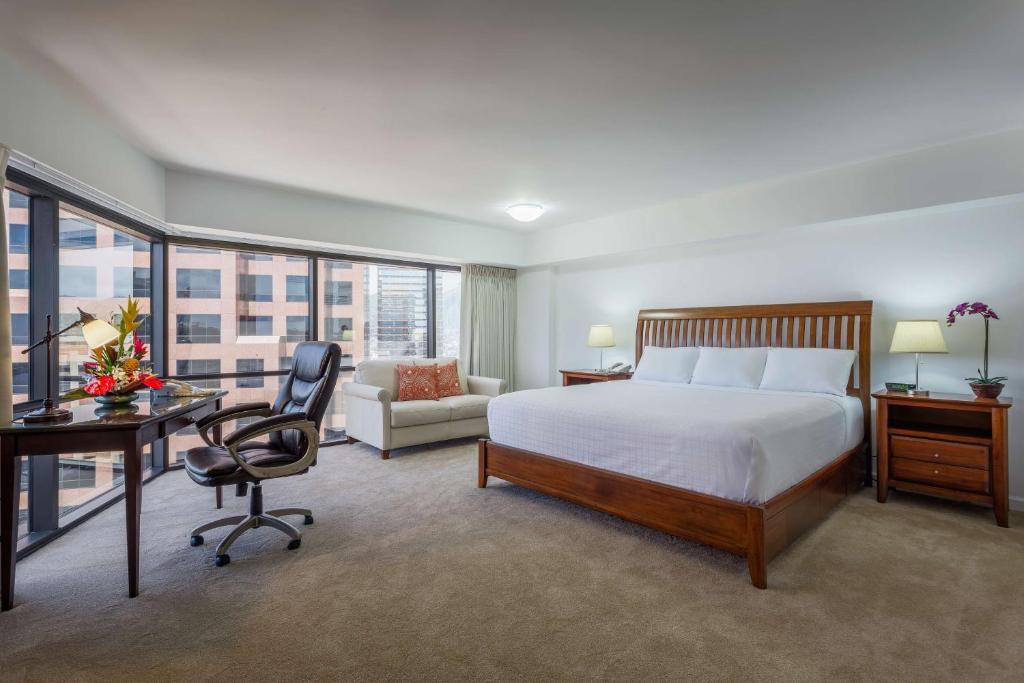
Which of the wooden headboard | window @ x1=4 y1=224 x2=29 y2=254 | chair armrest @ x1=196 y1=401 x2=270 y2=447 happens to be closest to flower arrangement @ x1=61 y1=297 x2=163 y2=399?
chair armrest @ x1=196 y1=401 x2=270 y2=447

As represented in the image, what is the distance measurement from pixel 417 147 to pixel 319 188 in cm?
146

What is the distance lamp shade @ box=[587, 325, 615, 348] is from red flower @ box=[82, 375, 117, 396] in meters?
4.22

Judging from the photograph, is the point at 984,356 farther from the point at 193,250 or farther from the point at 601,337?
the point at 193,250

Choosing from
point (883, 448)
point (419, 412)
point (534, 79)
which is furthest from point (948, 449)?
point (419, 412)

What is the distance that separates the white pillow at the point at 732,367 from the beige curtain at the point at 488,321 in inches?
111

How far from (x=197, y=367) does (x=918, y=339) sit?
5797 millimetres

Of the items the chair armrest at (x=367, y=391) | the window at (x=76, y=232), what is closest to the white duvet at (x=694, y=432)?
the chair armrest at (x=367, y=391)

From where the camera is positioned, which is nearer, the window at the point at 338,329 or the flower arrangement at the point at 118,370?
the flower arrangement at the point at 118,370

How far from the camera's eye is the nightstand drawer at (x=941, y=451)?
10.2ft

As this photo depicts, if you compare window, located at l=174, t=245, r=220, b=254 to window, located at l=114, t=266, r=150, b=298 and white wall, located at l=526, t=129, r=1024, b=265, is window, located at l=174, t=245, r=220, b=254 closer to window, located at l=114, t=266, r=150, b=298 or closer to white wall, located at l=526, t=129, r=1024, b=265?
window, located at l=114, t=266, r=150, b=298

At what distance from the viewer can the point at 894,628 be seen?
197 cm

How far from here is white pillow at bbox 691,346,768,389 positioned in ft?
13.6

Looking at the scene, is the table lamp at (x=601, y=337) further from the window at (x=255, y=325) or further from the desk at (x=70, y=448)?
the desk at (x=70, y=448)

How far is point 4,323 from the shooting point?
229 cm
